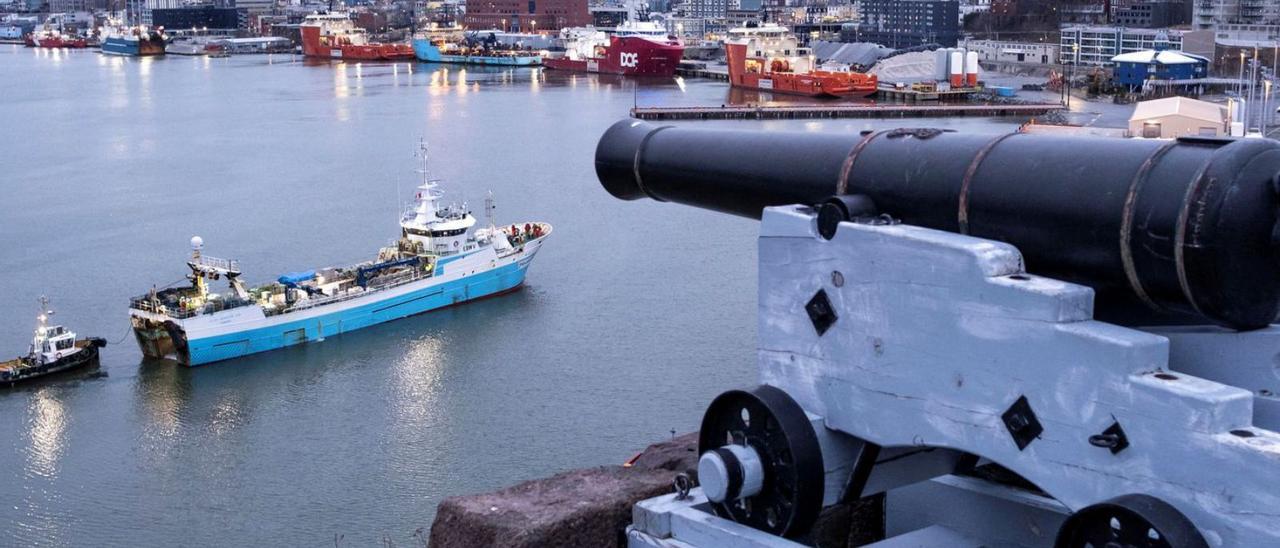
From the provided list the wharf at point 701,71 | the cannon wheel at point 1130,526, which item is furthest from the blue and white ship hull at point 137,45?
the cannon wheel at point 1130,526

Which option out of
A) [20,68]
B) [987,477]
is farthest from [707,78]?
[987,477]

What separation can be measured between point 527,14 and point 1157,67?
39.0m

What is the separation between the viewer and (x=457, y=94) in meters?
35.7

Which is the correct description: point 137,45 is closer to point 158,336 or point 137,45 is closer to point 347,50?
point 347,50

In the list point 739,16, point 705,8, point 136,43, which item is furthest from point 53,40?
point 739,16

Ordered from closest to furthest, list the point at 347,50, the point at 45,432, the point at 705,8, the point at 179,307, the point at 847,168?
the point at 847,168
the point at 45,432
the point at 179,307
the point at 347,50
the point at 705,8

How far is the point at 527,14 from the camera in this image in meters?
66.8

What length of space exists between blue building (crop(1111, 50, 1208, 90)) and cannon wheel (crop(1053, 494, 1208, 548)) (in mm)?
32028

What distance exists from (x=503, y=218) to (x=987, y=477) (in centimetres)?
1412

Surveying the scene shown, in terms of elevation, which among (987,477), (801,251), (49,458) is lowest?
(49,458)

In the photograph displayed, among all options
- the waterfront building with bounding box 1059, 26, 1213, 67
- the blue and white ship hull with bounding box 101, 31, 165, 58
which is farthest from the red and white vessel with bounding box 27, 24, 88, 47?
the waterfront building with bounding box 1059, 26, 1213, 67

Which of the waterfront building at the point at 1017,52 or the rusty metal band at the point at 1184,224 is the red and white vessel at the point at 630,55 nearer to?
the waterfront building at the point at 1017,52

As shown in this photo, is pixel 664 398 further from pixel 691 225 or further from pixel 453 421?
pixel 691 225

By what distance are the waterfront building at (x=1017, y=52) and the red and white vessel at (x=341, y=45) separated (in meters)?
20.9
